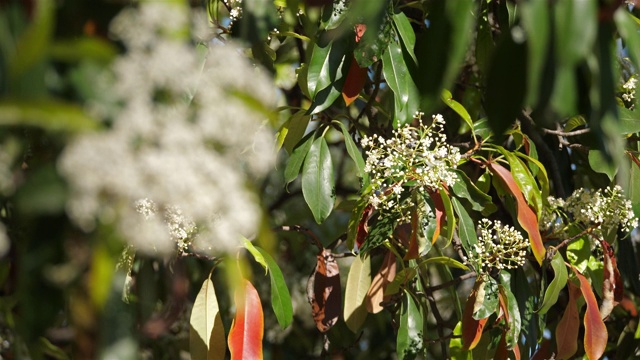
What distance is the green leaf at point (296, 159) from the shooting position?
184 cm

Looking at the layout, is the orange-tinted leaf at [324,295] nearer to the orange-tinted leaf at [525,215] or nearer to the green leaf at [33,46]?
the orange-tinted leaf at [525,215]

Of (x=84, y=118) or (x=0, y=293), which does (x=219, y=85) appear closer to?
(x=84, y=118)

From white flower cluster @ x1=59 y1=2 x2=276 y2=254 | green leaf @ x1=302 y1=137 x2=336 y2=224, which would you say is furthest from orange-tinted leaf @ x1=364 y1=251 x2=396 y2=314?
white flower cluster @ x1=59 y1=2 x2=276 y2=254

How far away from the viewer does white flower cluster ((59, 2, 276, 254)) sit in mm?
683

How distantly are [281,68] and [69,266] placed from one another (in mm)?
2197

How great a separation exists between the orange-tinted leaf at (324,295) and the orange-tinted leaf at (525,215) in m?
0.39

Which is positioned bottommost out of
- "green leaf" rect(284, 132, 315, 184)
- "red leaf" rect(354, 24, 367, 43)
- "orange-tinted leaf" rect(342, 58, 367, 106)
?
"green leaf" rect(284, 132, 315, 184)

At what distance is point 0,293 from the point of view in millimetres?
2344

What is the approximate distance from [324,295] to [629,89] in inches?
30.2

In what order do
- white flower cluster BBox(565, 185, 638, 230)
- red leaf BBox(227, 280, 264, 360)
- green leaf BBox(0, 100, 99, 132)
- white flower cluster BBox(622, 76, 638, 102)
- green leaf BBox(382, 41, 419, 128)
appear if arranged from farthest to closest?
white flower cluster BBox(622, 76, 638, 102) → white flower cluster BBox(565, 185, 638, 230) → green leaf BBox(382, 41, 419, 128) → red leaf BBox(227, 280, 264, 360) → green leaf BBox(0, 100, 99, 132)

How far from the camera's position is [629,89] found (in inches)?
78.7

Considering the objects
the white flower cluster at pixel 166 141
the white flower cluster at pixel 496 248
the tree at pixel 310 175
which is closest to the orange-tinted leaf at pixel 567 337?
the tree at pixel 310 175

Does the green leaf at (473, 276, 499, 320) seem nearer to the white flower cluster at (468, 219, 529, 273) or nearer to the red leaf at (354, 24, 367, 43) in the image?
the white flower cluster at (468, 219, 529, 273)

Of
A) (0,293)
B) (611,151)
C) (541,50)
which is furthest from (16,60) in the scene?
(0,293)
